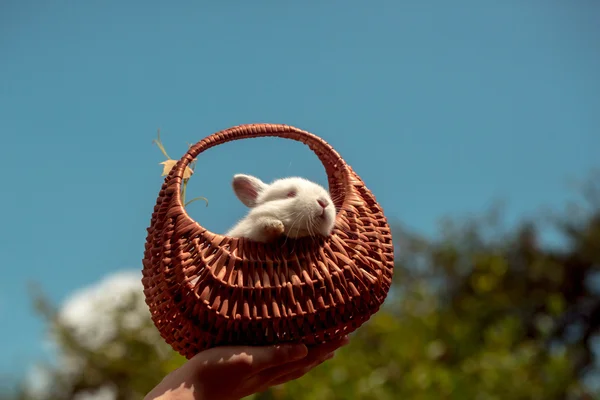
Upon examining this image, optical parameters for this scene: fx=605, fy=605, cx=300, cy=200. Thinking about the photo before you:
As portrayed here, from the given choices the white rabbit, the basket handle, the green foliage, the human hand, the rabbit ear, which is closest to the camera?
the human hand

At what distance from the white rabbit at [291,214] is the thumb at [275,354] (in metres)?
0.26

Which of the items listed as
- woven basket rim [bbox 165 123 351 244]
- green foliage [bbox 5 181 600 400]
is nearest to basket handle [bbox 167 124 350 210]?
woven basket rim [bbox 165 123 351 244]

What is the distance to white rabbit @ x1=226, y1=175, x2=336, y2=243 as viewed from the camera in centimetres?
147

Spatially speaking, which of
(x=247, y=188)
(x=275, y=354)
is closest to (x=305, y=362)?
(x=275, y=354)

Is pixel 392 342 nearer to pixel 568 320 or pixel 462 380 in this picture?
pixel 462 380

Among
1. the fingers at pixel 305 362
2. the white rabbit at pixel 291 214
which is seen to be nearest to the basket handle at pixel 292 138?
the white rabbit at pixel 291 214

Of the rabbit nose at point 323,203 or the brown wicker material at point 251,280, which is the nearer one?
the brown wicker material at point 251,280

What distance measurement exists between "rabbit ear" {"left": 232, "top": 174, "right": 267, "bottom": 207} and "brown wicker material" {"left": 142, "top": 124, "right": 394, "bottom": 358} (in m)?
0.19

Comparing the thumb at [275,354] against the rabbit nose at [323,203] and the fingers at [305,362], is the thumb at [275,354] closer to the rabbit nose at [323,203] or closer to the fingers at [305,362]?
the fingers at [305,362]

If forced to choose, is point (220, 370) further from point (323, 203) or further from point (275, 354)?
point (323, 203)

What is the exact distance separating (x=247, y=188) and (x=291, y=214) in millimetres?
298

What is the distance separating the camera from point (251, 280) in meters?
1.38

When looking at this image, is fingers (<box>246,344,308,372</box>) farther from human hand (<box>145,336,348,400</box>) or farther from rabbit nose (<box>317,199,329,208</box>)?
rabbit nose (<box>317,199,329,208</box>)

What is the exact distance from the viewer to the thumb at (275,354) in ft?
4.48
